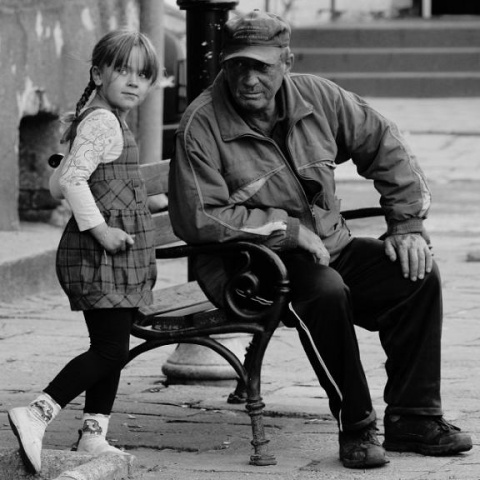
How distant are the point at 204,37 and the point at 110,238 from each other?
1.52 m

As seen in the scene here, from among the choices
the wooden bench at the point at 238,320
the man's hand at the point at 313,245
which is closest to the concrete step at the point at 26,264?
the wooden bench at the point at 238,320

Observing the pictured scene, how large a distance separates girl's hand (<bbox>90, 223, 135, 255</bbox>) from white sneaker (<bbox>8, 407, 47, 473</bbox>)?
1.83ft

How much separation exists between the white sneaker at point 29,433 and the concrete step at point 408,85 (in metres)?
17.4

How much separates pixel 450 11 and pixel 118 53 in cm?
1927

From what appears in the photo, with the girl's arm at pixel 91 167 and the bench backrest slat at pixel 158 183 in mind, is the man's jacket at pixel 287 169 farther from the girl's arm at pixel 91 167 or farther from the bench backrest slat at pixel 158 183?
the bench backrest slat at pixel 158 183

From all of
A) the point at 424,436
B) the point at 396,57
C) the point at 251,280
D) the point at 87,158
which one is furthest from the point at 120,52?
the point at 396,57

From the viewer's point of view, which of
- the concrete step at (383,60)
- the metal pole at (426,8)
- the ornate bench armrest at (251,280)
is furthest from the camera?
the metal pole at (426,8)

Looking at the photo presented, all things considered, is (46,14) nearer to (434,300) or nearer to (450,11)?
(434,300)

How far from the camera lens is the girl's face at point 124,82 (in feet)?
15.2

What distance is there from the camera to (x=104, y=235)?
14.8 ft

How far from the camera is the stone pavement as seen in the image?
4.53m

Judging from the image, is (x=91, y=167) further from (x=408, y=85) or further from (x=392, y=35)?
(x=392, y=35)

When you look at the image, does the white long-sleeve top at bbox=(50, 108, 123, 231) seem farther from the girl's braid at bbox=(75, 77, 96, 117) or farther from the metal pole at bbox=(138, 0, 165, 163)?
the metal pole at bbox=(138, 0, 165, 163)

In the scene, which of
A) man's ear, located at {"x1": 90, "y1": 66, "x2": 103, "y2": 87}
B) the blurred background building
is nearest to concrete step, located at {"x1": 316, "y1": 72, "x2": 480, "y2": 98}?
the blurred background building
